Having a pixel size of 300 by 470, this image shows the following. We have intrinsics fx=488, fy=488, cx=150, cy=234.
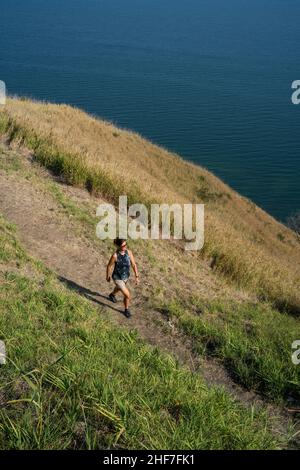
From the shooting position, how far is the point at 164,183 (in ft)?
98.8

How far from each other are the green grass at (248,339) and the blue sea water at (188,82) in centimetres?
3078

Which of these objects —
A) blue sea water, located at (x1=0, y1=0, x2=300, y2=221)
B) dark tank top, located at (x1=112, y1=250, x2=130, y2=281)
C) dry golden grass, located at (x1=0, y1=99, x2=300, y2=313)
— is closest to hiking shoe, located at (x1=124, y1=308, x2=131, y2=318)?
dark tank top, located at (x1=112, y1=250, x2=130, y2=281)

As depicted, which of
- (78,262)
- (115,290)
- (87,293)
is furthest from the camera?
(78,262)

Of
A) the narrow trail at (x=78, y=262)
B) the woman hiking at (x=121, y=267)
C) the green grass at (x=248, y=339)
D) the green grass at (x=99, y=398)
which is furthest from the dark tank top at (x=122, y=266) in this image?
the green grass at (x=99, y=398)

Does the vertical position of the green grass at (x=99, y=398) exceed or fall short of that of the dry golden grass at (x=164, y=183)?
it falls short

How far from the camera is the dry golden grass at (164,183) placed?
53.7ft

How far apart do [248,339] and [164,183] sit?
20882 millimetres

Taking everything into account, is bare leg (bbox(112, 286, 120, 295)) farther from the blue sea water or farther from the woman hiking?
the blue sea water

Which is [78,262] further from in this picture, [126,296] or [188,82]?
[188,82]

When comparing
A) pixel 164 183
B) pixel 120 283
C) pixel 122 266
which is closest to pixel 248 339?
pixel 120 283

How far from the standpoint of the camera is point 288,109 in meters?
67.3

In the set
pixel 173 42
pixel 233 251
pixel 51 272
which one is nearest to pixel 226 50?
pixel 173 42

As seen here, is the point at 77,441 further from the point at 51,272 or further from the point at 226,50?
the point at 226,50

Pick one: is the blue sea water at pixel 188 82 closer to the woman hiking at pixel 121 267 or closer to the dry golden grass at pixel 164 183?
the dry golden grass at pixel 164 183
